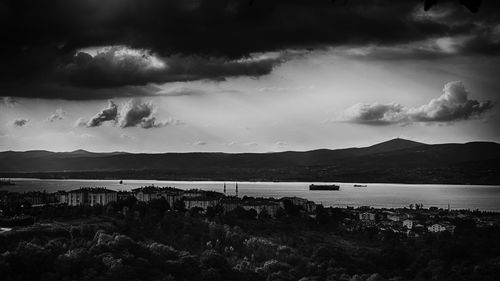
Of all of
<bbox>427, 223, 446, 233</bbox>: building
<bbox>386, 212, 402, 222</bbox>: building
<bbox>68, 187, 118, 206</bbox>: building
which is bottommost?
<bbox>427, 223, 446, 233</bbox>: building

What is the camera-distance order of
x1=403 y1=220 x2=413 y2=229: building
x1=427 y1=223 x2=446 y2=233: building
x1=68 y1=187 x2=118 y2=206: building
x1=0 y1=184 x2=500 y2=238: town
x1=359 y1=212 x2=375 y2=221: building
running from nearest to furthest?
x1=0 y1=184 x2=500 y2=238: town → x1=427 y1=223 x2=446 y2=233: building → x1=403 y1=220 x2=413 y2=229: building → x1=359 y1=212 x2=375 y2=221: building → x1=68 y1=187 x2=118 y2=206: building

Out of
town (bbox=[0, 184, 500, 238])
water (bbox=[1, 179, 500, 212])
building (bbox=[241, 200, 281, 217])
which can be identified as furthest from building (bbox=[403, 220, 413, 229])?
water (bbox=[1, 179, 500, 212])

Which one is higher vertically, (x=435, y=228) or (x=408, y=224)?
(x=408, y=224)

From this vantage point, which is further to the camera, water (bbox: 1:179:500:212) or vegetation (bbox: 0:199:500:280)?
water (bbox: 1:179:500:212)

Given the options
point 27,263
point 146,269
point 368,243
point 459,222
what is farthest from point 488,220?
point 27,263

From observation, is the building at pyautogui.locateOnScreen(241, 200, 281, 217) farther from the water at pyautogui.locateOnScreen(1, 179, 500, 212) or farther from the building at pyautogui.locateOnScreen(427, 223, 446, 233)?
the water at pyautogui.locateOnScreen(1, 179, 500, 212)

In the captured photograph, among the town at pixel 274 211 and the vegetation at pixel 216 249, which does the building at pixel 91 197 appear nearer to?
the town at pixel 274 211

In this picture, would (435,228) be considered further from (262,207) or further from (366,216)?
(262,207)

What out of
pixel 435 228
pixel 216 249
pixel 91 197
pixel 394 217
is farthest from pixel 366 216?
pixel 91 197

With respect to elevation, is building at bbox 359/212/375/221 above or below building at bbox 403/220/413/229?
above
